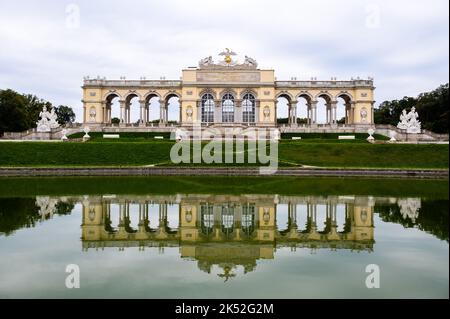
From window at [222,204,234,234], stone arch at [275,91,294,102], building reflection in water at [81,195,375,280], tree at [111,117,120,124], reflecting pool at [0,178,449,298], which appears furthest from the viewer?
tree at [111,117,120,124]

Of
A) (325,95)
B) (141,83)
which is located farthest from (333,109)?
(141,83)

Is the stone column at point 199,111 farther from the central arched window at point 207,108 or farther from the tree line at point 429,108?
the tree line at point 429,108

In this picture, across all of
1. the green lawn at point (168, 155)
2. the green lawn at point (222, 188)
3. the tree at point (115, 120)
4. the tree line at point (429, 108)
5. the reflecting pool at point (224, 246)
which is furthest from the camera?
the tree at point (115, 120)

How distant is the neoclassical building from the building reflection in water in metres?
42.4

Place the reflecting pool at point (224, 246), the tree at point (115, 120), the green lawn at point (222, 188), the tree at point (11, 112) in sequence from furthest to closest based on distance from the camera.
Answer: the tree at point (115, 120)
the tree at point (11, 112)
the green lawn at point (222, 188)
the reflecting pool at point (224, 246)

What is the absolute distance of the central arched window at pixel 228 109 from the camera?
60281mm

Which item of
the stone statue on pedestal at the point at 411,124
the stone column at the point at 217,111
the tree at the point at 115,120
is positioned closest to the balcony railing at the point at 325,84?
the stone column at the point at 217,111

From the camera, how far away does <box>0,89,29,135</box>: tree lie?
185 ft

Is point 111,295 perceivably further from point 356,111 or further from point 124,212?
point 356,111

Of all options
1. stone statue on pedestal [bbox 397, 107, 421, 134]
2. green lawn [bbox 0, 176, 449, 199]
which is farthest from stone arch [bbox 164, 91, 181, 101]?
green lawn [bbox 0, 176, 449, 199]

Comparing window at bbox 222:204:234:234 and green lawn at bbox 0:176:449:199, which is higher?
green lawn at bbox 0:176:449:199

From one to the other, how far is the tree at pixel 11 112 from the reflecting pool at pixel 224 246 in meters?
45.1

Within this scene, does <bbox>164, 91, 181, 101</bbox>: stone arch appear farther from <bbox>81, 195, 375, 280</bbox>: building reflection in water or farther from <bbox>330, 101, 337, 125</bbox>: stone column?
<bbox>81, 195, 375, 280</bbox>: building reflection in water
